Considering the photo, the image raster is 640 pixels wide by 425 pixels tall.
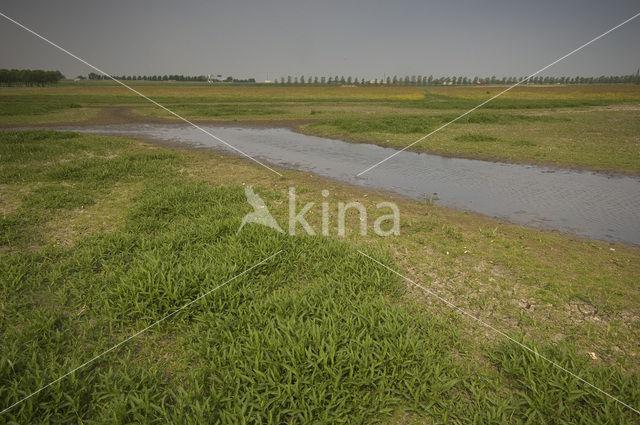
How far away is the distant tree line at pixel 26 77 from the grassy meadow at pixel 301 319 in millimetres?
92775

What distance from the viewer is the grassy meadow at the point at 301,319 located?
2.43m

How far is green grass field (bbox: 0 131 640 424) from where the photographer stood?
7.95 feet

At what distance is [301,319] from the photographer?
3.16 metres

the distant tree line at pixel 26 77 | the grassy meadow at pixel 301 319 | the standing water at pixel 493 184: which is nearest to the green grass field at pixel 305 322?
the grassy meadow at pixel 301 319

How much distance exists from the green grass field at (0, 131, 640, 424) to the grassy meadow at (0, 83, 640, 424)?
18 millimetres

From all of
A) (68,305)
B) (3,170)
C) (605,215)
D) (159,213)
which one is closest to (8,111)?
(3,170)

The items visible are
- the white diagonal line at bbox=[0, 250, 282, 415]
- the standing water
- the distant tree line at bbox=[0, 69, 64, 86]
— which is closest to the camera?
the white diagonal line at bbox=[0, 250, 282, 415]

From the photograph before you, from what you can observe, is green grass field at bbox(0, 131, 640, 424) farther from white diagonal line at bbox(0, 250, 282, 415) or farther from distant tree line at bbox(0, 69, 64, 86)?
distant tree line at bbox(0, 69, 64, 86)

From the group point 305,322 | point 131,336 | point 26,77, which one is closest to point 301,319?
point 305,322

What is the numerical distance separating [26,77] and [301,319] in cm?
10555

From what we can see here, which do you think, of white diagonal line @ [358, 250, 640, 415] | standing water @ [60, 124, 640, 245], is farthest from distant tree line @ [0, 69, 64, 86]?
white diagonal line @ [358, 250, 640, 415]

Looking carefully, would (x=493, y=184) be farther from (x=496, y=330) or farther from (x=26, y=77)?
(x=26, y=77)

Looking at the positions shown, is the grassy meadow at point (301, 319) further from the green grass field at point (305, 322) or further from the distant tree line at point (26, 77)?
the distant tree line at point (26, 77)

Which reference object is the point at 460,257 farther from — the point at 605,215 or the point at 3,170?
the point at 3,170
